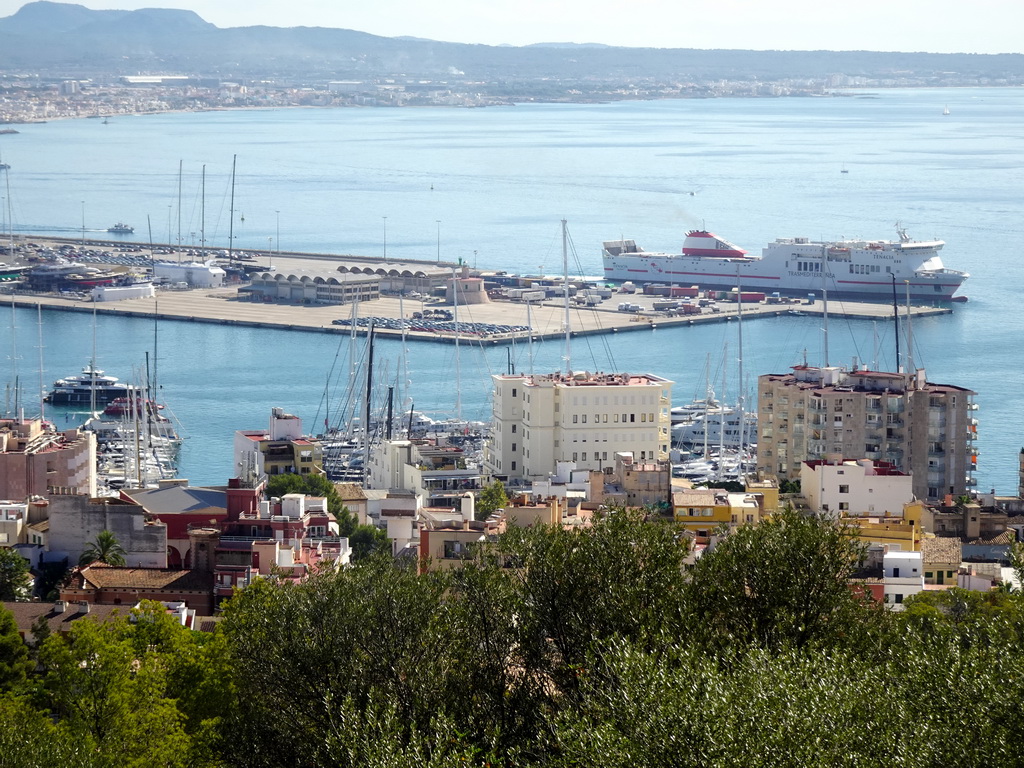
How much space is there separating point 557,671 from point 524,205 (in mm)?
64153

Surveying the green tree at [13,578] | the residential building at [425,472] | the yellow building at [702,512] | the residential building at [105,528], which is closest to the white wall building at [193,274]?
the residential building at [425,472]

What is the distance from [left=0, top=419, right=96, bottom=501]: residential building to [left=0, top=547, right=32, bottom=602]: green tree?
3.17 meters

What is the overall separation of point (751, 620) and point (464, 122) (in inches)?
4904

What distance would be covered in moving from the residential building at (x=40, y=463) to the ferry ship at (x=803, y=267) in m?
27.5

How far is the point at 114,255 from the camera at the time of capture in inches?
1976

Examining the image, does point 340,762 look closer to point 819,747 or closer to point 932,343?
point 819,747

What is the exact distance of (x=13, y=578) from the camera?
452 inches

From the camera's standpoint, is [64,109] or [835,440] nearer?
[835,440]

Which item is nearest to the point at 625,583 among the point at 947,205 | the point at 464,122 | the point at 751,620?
the point at 751,620

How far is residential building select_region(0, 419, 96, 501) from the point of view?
51.5ft

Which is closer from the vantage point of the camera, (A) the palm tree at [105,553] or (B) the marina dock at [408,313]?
(A) the palm tree at [105,553]

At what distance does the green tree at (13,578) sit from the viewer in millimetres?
11406

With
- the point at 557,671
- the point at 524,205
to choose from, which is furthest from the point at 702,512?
the point at 524,205

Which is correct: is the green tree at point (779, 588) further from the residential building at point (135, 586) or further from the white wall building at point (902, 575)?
the residential building at point (135, 586)
